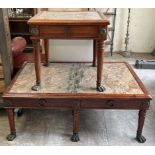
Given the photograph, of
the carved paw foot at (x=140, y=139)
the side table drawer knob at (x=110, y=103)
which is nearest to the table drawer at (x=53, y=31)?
the side table drawer knob at (x=110, y=103)

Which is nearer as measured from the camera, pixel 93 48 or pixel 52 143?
pixel 52 143

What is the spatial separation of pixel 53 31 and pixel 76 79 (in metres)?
0.47

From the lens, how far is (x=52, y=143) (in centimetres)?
162

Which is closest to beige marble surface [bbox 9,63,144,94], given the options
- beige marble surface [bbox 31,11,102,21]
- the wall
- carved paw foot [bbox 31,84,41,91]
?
carved paw foot [bbox 31,84,41,91]

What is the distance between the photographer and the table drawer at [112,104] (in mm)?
1523

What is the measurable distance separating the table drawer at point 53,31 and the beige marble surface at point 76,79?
387 millimetres

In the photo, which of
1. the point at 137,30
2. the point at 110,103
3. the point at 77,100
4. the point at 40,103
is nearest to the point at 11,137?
the point at 40,103

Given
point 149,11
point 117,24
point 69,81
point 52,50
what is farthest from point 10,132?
point 149,11

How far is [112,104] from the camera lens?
5.04 feet

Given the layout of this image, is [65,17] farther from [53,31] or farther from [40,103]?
[40,103]

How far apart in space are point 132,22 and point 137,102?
94.3 inches

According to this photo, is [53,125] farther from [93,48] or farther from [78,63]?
[93,48]

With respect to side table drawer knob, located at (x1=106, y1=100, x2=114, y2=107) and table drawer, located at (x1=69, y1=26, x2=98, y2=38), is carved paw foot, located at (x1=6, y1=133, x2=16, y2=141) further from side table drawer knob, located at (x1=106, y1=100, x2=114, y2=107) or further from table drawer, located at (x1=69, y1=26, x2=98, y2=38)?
table drawer, located at (x1=69, y1=26, x2=98, y2=38)
